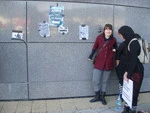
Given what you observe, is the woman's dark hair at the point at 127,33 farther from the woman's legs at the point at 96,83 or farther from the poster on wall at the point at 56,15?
the poster on wall at the point at 56,15

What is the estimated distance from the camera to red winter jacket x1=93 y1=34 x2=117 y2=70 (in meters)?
5.69

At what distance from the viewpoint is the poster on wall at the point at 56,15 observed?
5.84 metres

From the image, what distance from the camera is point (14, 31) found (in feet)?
18.8

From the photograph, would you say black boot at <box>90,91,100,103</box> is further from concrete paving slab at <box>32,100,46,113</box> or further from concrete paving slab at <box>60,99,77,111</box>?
concrete paving slab at <box>32,100,46,113</box>

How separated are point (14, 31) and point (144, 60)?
9.27ft

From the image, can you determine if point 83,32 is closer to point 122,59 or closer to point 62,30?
point 62,30

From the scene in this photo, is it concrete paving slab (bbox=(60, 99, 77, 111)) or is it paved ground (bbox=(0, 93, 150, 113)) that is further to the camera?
concrete paving slab (bbox=(60, 99, 77, 111))

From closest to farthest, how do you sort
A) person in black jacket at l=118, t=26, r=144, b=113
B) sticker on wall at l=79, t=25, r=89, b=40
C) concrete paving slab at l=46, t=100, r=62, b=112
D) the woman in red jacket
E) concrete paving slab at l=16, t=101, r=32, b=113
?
person in black jacket at l=118, t=26, r=144, b=113, concrete paving slab at l=16, t=101, r=32, b=113, concrete paving slab at l=46, t=100, r=62, b=112, the woman in red jacket, sticker on wall at l=79, t=25, r=89, b=40

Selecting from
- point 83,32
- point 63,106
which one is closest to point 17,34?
point 83,32

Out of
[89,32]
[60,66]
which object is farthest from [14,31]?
[89,32]

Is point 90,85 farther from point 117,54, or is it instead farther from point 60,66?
point 117,54

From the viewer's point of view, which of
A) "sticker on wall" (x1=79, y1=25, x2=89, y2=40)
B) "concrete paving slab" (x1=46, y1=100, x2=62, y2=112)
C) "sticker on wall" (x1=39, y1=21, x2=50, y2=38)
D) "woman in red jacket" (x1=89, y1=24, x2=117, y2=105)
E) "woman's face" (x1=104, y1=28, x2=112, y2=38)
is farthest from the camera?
"sticker on wall" (x1=79, y1=25, x2=89, y2=40)

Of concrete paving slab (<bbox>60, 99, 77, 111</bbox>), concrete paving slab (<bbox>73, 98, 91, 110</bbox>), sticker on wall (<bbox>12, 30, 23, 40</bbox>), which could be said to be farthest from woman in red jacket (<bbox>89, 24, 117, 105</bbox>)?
sticker on wall (<bbox>12, 30, 23, 40</bbox>)

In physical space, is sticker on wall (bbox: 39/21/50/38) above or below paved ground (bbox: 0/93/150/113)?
above
